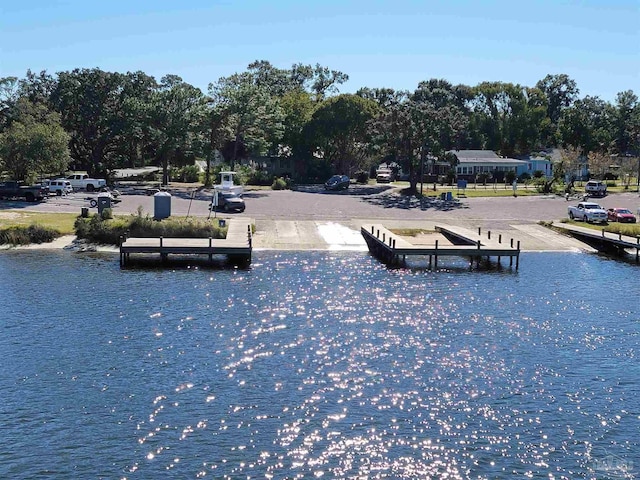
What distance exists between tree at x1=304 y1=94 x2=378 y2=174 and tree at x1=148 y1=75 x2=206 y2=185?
21.3 m

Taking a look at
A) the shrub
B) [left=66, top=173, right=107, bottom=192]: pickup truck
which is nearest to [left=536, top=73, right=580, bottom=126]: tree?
the shrub

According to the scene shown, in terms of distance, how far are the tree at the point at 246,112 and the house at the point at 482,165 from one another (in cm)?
3448

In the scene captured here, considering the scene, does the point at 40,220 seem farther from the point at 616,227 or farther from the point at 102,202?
the point at 616,227

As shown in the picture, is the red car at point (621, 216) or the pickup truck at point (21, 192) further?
the pickup truck at point (21, 192)

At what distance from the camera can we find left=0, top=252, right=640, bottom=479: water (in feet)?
81.1

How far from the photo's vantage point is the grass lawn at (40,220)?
66.2m

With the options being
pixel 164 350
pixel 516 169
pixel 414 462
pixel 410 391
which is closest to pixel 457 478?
pixel 414 462

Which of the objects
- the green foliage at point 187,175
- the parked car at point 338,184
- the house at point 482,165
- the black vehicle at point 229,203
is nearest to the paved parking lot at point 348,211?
the black vehicle at point 229,203

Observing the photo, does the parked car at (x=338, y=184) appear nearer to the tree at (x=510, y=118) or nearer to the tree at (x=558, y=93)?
the tree at (x=510, y=118)

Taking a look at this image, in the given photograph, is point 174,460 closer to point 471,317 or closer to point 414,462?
point 414,462

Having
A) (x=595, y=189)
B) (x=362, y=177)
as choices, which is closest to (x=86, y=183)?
(x=362, y=177)

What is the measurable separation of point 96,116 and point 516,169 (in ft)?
235

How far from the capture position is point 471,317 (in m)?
43.1

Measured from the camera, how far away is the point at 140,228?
62.0 meters
